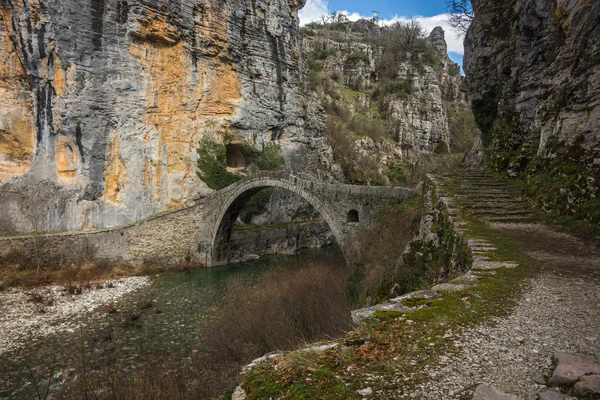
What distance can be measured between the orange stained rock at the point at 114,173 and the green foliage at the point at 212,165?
4.36 meters

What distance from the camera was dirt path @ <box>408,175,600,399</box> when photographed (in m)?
2.23

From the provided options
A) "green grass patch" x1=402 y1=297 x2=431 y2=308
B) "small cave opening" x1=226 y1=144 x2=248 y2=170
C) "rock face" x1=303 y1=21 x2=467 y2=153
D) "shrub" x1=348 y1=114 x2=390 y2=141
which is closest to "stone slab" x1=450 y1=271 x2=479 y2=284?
"green grass patch" x1=402 y1=297 x2=431 y2=308

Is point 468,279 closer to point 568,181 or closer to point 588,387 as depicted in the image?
point 588,387

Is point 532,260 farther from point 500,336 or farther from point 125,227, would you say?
point 125,227

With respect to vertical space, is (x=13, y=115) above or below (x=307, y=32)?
below

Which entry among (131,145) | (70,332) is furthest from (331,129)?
(70,332)

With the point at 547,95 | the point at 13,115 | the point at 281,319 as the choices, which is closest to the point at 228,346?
the point at 281,319

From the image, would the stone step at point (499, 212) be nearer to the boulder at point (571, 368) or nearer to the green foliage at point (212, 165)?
the boulder at point (571, 368)

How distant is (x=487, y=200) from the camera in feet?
25.9

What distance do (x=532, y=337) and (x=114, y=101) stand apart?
21.7m

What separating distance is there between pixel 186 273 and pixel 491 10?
725 inches

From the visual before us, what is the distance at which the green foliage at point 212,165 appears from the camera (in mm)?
22094

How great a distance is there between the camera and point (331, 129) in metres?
34.3

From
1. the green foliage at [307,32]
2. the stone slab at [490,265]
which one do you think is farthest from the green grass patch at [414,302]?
the green foliage at [307,32]
